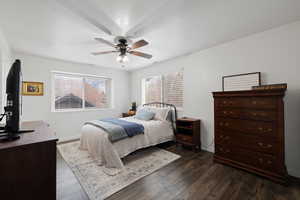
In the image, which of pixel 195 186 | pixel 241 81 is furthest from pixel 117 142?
pixel 241 81

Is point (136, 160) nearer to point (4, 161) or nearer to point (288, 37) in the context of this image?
point (4, 161)

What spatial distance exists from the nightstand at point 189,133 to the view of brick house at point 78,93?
10.2ft

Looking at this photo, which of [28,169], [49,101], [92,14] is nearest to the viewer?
[28,169]

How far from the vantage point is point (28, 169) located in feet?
3.27

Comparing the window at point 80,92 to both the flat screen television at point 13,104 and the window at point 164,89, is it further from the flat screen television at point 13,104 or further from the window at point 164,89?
the flat screen television at point 13,104

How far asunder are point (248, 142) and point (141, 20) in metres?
2.58

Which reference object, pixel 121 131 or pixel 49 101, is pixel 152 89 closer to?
pixel 121 131

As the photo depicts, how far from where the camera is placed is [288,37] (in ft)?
6.75

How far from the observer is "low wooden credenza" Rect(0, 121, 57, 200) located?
36.3 inches

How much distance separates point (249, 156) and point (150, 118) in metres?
2.20

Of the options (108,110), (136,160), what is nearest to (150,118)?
(136,160)

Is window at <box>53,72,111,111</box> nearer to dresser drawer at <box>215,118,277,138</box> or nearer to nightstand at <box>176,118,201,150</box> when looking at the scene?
nightstand at <box>176,118,201,150</box>

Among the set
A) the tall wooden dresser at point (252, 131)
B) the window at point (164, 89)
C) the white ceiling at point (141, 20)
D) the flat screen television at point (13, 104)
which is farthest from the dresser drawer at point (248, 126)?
the flat screen television at point (13, 104)

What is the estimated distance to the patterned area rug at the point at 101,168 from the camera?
1784 mm
